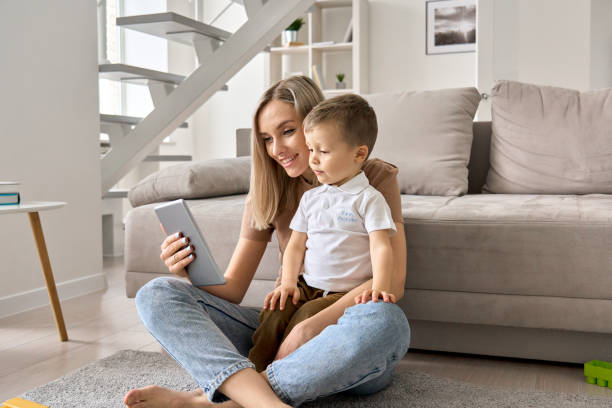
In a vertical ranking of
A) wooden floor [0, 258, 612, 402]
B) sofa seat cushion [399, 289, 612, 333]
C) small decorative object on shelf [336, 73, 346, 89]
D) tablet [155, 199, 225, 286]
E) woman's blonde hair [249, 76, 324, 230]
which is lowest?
wooden floor [0, 258, 612, 402]

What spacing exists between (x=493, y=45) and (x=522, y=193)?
1.77 m

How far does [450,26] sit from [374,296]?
13.3 feet

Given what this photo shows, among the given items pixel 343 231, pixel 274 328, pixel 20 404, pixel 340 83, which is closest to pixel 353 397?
pixel 274 328

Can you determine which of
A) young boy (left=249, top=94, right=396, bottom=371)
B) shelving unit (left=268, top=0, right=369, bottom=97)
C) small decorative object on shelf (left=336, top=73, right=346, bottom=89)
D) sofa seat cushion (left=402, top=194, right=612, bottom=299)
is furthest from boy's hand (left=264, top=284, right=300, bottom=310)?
small decorative object on shelf (left=336, top=73, right=346, bottom=89)

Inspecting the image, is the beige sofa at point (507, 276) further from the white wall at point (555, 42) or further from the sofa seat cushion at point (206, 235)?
Answer: the white wall at point (555, 42)

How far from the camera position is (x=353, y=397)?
1.48 metres

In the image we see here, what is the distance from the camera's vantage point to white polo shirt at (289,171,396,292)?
1387 mm

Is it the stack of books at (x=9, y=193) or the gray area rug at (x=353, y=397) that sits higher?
the stack of books at (x=9, y=193)

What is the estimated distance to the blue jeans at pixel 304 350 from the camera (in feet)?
3.98

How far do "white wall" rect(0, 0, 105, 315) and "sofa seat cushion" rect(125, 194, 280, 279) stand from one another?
67cm

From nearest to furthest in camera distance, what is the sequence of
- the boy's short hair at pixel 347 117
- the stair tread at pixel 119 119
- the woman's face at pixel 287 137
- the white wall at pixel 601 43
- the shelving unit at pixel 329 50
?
the boy's short hair at pixel 347 117
the woman's face at pixel 287 137
the stair tread at pixel 119 119
the white wall at pixel 601 43
the shelving unit at pixel 329 50

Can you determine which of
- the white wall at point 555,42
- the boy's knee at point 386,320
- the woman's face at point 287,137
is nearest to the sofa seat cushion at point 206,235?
the woman's face at point 287,137

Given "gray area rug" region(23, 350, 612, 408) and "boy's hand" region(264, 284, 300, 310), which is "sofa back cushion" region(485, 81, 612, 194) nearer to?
"gray area rug" region(23, 350, 612, 408)

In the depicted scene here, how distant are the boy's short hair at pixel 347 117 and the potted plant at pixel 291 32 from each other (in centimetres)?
382
